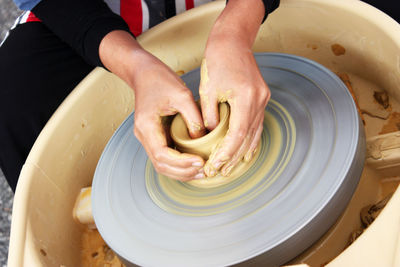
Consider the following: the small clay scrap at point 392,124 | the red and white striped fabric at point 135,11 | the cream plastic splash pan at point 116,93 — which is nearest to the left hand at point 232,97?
the cream plastic splash pan at point 116,93

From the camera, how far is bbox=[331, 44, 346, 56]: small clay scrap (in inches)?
49.6

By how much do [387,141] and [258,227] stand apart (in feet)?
1.31

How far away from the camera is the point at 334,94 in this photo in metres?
Result: 1.06

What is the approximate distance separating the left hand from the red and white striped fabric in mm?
548

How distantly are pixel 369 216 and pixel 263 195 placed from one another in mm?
269

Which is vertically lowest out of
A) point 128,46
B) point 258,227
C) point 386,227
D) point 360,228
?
point 360,228

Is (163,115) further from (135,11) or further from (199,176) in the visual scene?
(135,11)

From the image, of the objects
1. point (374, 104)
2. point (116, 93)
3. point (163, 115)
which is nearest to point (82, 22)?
point (116, 93)

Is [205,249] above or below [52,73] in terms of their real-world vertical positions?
below

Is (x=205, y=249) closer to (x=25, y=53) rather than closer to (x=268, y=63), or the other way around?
(x=268, y=63)

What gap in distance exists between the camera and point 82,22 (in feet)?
4.02

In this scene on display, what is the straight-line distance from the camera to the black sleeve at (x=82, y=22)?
1200mm

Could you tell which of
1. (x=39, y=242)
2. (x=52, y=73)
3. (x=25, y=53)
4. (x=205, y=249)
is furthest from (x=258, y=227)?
(x=25, y=53)

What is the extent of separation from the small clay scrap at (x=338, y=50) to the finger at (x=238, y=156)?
1.68ft
